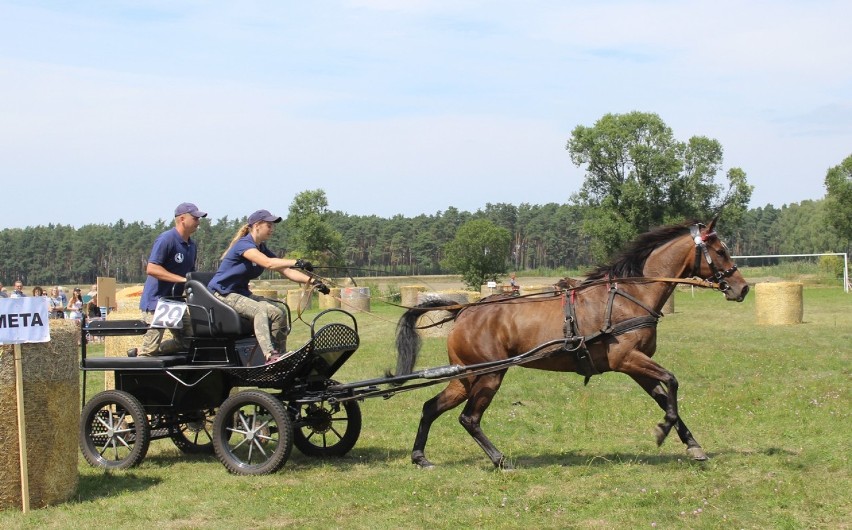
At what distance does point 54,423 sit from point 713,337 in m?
16.0

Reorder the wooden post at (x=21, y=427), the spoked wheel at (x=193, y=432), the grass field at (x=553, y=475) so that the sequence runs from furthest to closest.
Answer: the spoked wheel at (x=193, y=432) → the wooden post at (x=21, y=427) → the grass field at (x=553, y=475)

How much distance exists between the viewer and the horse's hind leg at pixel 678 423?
8273 mm

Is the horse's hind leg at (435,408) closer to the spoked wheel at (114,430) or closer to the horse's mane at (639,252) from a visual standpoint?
the horse's mane at (639,252)

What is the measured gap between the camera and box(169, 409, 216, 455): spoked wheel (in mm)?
9320

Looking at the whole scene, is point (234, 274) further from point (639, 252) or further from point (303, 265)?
point (639, 252)

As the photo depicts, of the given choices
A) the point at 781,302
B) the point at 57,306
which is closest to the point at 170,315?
the point at 57,306

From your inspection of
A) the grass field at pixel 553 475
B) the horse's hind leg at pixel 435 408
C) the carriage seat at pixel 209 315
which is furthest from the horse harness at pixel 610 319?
the carriage seat at pixel 209 315

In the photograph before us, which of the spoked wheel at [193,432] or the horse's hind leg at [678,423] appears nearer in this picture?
the horse's hind leg at [678,423]

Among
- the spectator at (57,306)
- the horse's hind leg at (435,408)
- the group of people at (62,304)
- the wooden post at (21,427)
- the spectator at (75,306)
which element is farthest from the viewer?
the spectator at (57,306)

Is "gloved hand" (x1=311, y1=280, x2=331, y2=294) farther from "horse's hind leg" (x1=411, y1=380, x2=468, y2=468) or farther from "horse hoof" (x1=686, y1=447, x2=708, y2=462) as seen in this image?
"horse hoof" (x1=686, y1=447, x2=708, y2=462)

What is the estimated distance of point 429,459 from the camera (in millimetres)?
9188

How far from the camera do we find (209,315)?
8680 millimetres

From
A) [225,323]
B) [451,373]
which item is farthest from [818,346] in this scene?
[225,323]

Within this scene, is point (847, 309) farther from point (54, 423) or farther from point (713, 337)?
point (54, 423)
